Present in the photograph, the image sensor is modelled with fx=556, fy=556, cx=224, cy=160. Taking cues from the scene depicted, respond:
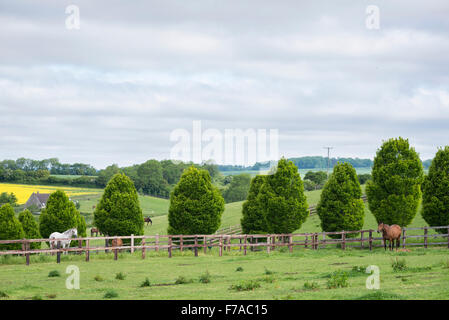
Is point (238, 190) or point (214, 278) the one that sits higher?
point (238, 190)

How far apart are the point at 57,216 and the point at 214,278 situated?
23833 millimetres

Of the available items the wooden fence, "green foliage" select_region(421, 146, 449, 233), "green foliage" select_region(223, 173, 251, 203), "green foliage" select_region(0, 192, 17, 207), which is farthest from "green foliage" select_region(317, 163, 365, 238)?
"green foliage" select_region(223, 173, 251, 203)

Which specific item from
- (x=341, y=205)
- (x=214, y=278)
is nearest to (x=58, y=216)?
(x=341, y=205)

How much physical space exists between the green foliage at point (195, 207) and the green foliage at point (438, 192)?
14980 millimetres

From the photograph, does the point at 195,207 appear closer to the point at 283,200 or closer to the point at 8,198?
the point at 283,200

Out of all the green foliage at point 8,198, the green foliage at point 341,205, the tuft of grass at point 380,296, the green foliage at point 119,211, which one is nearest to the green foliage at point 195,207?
the green foliage at point 119,211

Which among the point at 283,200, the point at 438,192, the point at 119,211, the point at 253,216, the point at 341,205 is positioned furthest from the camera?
the point at 253,216

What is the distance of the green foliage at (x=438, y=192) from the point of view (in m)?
39.4

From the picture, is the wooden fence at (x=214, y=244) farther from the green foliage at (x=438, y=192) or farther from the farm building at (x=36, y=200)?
the farm building at (x=36, y=200)

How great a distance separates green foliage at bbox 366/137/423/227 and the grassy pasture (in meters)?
9.06

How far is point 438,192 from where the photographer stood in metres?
39.6
